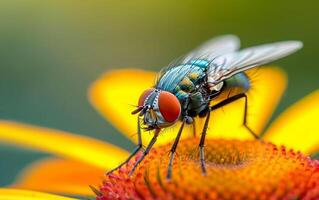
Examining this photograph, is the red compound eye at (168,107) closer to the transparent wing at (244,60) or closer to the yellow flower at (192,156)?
the yellow flower at (192,156)

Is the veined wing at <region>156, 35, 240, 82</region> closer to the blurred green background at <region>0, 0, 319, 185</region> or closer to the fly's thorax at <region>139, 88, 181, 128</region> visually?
the fly's thorax at <region>139, 88, 181, 128</region>

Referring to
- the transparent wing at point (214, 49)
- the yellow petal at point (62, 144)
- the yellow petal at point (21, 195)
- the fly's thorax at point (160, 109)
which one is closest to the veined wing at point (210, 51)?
the transparent wing at point (214, 49)

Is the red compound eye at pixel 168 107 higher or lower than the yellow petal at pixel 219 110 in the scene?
higher

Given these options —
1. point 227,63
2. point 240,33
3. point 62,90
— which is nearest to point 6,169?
point 62,90

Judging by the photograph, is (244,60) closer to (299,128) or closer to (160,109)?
(160,109)

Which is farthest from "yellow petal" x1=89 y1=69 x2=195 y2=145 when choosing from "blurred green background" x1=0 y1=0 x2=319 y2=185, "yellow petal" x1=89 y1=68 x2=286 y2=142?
"blurred green background" x1=0 y1=0 x2=319 y2=185

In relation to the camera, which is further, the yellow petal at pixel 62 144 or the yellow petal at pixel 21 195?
the yellow petal at pixel 62 144

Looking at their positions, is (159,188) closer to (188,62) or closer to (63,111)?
(188,62)
